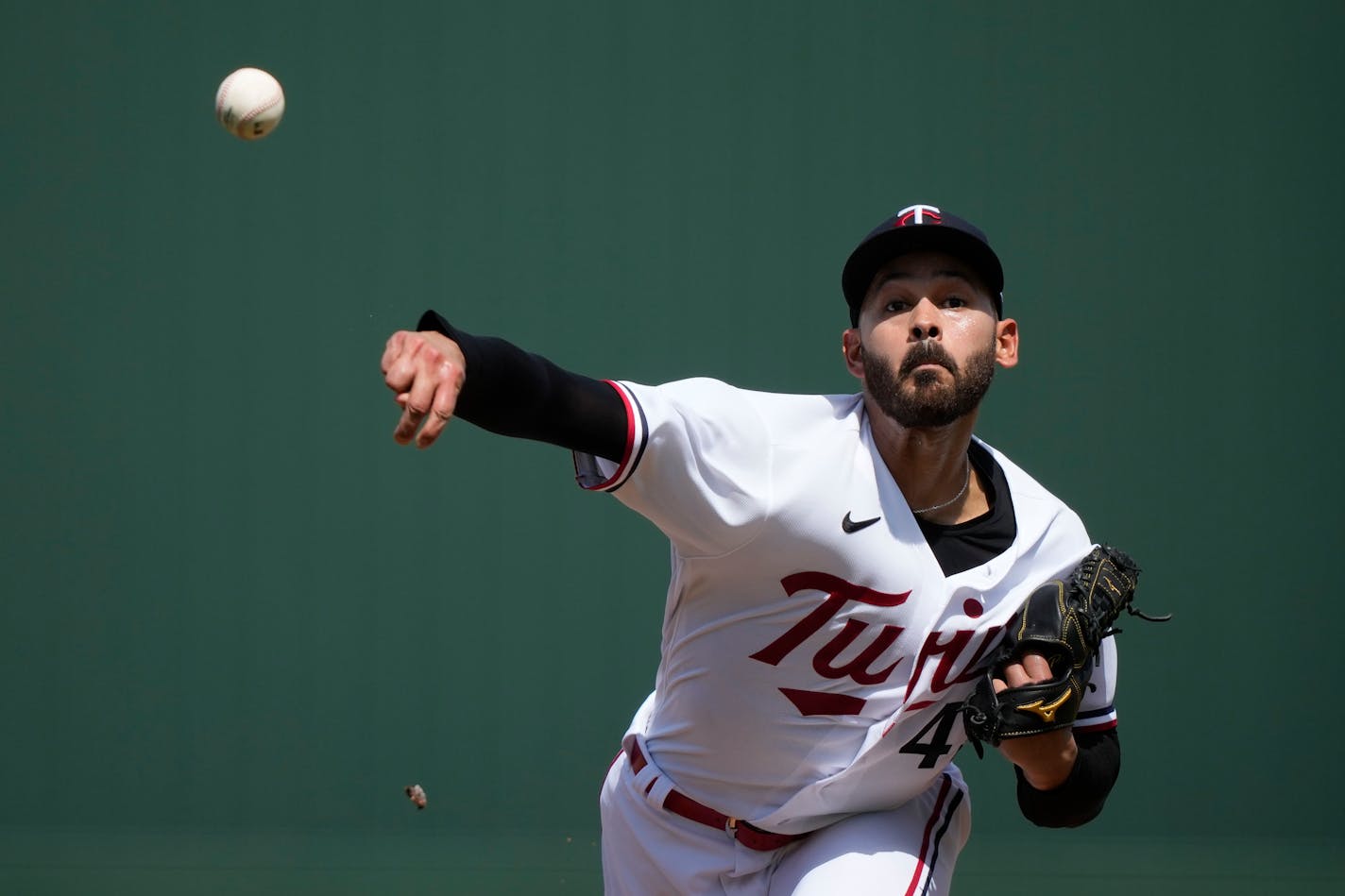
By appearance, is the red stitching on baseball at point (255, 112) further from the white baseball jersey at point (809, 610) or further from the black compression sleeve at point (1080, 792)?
the black compression sleeve at point (1080, 792)

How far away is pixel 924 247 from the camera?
2268 mm

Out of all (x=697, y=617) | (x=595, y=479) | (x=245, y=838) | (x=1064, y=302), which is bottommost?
(x=245, y=838)

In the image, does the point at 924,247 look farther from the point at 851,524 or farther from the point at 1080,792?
the point at 1080,792

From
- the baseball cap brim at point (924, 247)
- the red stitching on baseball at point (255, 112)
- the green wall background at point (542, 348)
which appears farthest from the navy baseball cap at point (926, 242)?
the green wall background at point (542, 348)

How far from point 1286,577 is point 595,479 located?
464 centimetres

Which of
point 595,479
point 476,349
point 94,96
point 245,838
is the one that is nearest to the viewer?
point 476,349

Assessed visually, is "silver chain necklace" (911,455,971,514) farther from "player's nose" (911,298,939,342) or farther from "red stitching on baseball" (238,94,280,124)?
"red stitching on baseball" (238,94,280,124)

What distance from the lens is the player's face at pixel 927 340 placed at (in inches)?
84.9

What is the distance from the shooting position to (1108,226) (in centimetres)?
571

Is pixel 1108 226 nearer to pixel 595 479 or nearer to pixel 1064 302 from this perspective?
pixel 1064 302

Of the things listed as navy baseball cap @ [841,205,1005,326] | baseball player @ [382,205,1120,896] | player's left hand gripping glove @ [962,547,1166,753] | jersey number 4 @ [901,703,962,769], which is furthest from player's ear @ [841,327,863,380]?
jersey number 4 @ [901,703,962,769]

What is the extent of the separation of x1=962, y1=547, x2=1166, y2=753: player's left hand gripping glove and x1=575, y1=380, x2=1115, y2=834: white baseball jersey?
0.05m

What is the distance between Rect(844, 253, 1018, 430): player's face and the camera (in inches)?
84.9

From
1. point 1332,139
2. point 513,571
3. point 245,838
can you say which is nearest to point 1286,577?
point 1332,139
